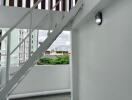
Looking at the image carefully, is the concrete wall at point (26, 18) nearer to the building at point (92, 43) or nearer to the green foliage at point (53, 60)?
the building at point (92, 43)

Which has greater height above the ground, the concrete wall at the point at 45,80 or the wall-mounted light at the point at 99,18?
the wall-mounted light at the point at 99,18

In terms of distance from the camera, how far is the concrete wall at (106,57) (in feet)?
6.91

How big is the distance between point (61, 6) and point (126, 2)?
92.8 inches

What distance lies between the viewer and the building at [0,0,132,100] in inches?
84.7

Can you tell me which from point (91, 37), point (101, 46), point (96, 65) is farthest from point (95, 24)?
point (96, 65)

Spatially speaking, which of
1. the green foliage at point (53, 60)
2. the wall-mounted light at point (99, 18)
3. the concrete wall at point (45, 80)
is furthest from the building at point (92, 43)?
the green foliage at point (53, 60)

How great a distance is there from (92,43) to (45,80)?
3.11 meters

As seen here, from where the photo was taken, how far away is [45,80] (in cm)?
577

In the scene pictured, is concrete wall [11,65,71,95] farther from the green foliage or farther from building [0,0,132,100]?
building [0,0,132,100]

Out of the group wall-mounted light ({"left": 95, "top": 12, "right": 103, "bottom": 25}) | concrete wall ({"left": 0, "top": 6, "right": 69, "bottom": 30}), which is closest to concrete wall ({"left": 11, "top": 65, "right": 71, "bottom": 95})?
concrete wall ({"left": 0, "top": 6, "right": 69, "bottom": 30})

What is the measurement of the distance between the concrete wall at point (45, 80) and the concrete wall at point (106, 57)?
2.12 meters

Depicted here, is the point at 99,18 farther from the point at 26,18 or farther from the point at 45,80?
the point at 45,80

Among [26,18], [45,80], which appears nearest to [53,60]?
[45,80]

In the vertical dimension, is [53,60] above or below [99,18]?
below
